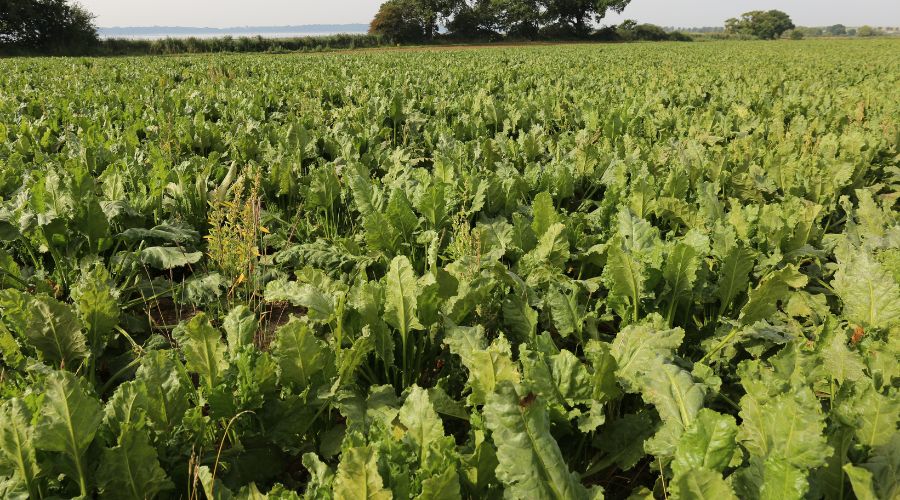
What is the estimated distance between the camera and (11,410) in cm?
152

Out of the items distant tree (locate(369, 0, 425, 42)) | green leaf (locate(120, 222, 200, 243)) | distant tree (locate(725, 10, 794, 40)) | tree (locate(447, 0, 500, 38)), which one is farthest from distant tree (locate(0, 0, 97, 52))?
distant tree (locate(725, 10, 794, 40))

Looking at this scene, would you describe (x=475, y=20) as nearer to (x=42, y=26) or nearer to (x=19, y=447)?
(x=42, y=26)

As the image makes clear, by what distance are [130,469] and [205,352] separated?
0.45m

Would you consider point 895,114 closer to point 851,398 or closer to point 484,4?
point 851,398

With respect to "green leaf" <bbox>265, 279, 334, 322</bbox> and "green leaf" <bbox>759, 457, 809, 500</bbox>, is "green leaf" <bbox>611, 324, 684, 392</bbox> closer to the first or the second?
"green leaf" <bbox>759, 457, 809, 500</bbox>

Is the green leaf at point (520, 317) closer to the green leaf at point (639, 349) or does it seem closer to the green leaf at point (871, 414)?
the green leaf at point (639, 349)

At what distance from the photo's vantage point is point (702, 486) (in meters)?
1.28

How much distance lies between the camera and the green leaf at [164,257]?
3.07m

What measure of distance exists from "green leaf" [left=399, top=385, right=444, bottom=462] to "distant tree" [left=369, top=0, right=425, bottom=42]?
62.9 m

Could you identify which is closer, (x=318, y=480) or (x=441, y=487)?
(x=441, y=487)

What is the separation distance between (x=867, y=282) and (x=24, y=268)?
4260 mm

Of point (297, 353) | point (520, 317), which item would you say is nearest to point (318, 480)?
point (297, 353)

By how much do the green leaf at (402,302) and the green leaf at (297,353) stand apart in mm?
356

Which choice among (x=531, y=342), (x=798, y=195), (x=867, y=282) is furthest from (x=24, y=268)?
(x=798, y=195)
